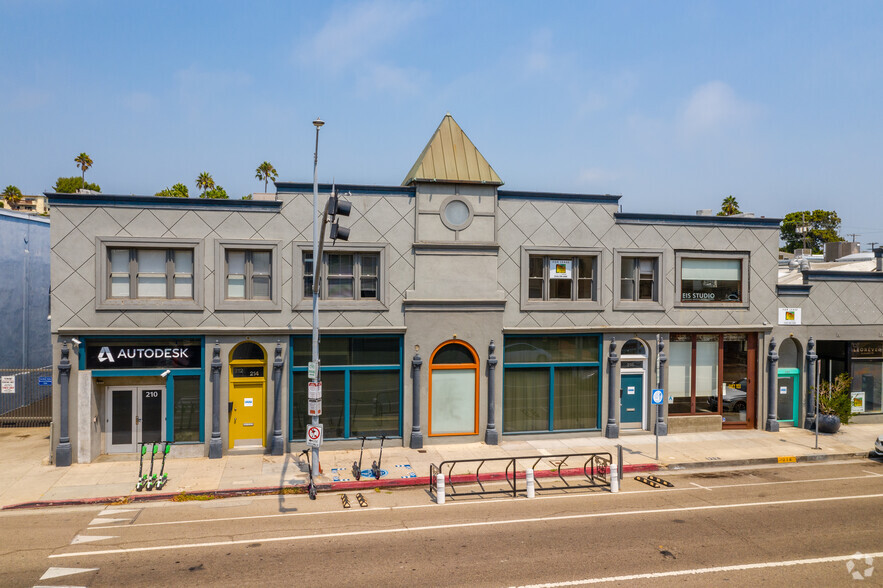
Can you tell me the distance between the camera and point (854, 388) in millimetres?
25219

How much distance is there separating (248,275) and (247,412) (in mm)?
4353

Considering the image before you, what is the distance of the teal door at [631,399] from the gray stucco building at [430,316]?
72 mm

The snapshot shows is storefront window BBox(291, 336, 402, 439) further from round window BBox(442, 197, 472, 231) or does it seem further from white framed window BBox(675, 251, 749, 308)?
white framed window BBox(675, 251, 749, 308)

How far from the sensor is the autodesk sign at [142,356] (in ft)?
63.8

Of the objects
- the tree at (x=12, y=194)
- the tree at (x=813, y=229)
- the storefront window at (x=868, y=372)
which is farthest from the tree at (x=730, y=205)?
the tree at (x=12, y=194)

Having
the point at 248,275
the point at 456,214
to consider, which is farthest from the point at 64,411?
the point at 456,214

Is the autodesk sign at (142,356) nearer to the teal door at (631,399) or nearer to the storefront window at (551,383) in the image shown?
the storefront window at (551,383)

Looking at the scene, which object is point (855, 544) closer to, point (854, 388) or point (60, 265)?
point (854, 388)

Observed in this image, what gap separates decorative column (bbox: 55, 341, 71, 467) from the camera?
61.7 ft

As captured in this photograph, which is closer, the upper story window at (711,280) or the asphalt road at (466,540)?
the asphalt road at (466,540)

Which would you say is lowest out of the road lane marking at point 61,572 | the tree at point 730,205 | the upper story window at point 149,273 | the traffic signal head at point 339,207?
the road lane marking at point 61,572


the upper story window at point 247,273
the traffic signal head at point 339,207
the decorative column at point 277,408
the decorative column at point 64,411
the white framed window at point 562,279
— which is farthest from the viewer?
the white framed window at point 562,279

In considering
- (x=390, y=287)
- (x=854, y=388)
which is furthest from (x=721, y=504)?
(x=854, y=388)

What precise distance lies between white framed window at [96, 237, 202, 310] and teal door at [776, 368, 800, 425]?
21220 mm
